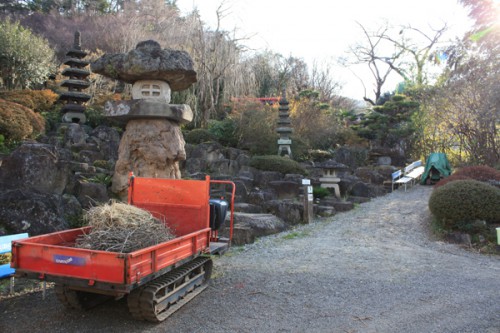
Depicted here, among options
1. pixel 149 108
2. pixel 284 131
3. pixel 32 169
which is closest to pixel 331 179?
pixel 284 131

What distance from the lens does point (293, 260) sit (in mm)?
5773

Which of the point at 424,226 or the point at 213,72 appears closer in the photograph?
the point at 424,226

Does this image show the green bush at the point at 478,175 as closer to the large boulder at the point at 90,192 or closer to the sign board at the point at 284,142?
the sign board at the point at 284,142

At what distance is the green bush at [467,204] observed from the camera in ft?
23.7

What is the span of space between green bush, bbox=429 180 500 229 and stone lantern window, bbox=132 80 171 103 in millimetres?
5981

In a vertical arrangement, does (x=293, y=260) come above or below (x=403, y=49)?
below

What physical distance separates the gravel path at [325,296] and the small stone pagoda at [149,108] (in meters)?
2.38

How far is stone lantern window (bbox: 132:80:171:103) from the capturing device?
6902mm

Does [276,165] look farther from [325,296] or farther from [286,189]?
[325,296]

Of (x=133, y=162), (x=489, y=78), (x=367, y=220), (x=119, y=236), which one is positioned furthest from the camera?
(x=489, y=78)

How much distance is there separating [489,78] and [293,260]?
9640 mm

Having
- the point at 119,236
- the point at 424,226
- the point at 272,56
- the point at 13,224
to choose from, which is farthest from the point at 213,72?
the point at 119,236

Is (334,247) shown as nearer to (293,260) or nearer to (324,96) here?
(293,260)

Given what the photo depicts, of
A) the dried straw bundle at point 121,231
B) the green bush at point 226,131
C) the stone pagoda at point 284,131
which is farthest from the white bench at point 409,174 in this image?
the dried straw bundle at point 121,231
